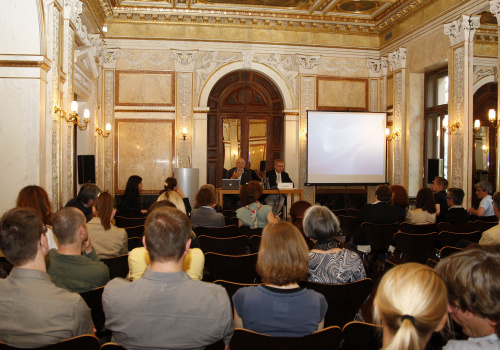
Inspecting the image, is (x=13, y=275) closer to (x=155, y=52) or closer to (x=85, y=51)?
(x=85, y=51)

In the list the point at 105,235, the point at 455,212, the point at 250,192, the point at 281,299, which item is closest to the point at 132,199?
the point at 250,192

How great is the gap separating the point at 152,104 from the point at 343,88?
4.95 m

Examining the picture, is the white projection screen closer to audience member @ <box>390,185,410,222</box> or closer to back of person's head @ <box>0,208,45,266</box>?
audience member @ <box>390,185,410,222</box>

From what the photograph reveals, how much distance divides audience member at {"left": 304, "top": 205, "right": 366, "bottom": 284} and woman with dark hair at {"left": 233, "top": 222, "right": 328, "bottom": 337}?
705mm

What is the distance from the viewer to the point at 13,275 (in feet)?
6.45

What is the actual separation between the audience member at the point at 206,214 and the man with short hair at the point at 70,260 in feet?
8.08

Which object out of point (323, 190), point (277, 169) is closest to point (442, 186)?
point (277, 169)

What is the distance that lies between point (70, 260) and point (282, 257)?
131 cm

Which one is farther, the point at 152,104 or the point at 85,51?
the point at 152,104

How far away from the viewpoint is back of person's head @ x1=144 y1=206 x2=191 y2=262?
201 centimetres

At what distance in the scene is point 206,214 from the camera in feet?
16.9

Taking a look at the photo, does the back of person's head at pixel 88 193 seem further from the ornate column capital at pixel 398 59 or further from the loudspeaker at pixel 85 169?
the ornate column capital at pixel 398 59

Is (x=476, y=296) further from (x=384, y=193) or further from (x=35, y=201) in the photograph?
(x=384, y=193)

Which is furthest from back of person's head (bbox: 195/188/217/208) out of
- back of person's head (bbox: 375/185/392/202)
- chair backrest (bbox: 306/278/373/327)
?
chair backrest (bbox: 306/278/373/327)
